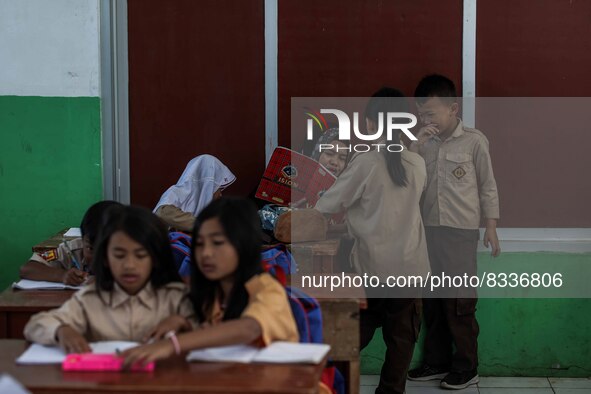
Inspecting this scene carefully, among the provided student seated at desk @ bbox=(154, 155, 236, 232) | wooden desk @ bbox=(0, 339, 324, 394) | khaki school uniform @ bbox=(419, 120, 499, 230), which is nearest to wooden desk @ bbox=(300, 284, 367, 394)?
wooden desk @ bbox=(0, 339, 324, 394)

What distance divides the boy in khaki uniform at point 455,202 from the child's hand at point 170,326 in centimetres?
260

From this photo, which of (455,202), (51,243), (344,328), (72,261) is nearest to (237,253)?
(344,328)

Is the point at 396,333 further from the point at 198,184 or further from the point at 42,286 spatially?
the point at 42,286

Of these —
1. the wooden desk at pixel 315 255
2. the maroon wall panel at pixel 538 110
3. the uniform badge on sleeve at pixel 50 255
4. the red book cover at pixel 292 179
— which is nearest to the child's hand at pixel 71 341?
the uniform badge on sleeve at pixel 50 255

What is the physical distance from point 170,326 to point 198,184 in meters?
2.41

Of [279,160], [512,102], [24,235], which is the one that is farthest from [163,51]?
[512,102]

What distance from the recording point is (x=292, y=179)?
5.39 meters

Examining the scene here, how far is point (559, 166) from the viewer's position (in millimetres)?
5660

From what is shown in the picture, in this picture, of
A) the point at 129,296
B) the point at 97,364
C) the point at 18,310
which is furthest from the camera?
the point at 18,310

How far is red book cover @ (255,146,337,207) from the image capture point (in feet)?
17.5

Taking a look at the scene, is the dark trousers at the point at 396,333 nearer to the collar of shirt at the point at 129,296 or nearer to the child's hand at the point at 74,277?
the child's hand at the point at 74,277

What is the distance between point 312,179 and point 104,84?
1310mm

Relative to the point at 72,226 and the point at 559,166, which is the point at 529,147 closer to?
the point at 559,166

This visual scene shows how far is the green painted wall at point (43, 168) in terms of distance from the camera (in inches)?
218
